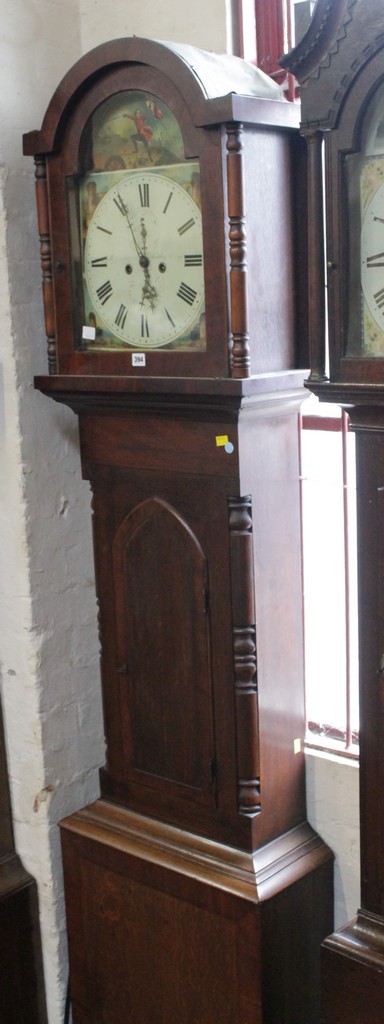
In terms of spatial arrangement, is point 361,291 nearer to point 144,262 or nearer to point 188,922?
point 144,262

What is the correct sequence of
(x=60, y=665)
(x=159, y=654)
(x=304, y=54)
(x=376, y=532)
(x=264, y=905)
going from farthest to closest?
(x=60, y=665), (x=159, y=654), (x=264, y=905), (x=376, y=532), (x=304, y=54)

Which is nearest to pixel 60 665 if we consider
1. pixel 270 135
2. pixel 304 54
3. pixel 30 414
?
pixel 30 414

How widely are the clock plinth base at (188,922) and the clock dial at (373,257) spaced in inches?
44.1

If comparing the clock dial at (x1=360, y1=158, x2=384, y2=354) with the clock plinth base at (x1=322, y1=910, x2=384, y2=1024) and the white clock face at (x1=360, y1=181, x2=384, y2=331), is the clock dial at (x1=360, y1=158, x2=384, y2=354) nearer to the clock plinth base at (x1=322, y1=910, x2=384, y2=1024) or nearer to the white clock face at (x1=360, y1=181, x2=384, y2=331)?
the white clock face at (x1=360, y1=181, x2=384, y2=331)

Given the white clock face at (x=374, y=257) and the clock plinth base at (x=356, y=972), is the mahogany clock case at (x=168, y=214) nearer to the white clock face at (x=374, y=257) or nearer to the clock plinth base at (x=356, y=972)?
the white clock face at (x=374, y=257)

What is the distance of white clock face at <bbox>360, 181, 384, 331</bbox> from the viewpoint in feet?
5.77

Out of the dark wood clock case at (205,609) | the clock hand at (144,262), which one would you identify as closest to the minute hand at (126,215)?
the clock hand at (144,262)

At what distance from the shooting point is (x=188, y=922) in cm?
235

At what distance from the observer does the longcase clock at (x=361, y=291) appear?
5.65 feet

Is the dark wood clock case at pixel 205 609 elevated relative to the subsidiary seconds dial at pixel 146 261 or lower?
lower

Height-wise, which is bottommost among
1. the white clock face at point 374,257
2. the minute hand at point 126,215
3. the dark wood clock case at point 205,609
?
the dark wood clock case at point 205,609

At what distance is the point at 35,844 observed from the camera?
2684 mm

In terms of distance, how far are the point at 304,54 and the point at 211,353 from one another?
21.4 inches

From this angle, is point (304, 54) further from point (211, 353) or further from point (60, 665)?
point (60, 665)
